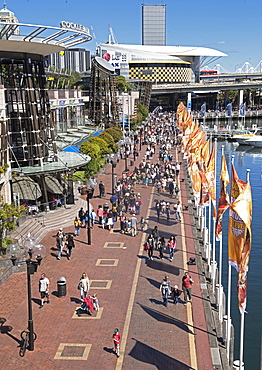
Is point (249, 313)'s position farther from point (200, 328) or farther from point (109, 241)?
point (109, 241)

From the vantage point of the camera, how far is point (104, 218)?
33.3 meters

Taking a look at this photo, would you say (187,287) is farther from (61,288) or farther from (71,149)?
(71,149)

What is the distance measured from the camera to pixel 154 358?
56.2 feet

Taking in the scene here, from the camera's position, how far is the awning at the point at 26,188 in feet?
115

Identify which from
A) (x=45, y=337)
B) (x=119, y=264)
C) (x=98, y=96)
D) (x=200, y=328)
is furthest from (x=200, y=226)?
(x=98, y=96)

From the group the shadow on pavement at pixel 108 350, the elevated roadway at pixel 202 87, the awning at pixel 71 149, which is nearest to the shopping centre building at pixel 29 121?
the awning at pixel 71 149

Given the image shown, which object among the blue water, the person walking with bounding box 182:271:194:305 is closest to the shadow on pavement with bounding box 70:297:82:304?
the person walking with bounding box 182:271:194:305

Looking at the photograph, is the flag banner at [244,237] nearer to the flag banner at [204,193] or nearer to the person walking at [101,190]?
the flag banner at [204,193]

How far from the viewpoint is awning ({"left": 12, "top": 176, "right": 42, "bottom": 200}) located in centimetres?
3516

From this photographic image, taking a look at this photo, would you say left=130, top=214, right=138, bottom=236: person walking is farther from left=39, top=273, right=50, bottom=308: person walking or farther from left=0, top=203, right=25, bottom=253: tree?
left=39, top=273, right=50, bottom=308: person walking

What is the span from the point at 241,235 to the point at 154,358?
523cm

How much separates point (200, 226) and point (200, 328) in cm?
1533

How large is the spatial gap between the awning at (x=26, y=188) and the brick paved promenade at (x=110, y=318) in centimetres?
722

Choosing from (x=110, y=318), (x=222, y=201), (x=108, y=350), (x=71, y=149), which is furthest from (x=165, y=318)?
(x=71, y=149)
